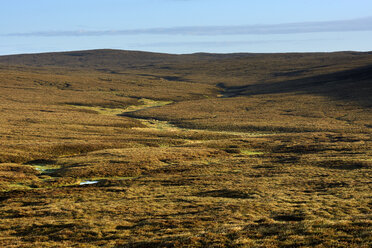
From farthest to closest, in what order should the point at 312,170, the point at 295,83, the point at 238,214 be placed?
the point at 295,83
the point at 312,170
the point at 238,214

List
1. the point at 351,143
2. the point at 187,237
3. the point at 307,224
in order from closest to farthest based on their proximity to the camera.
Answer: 1. the point at 187,237
2. the point at 307,224
3. the point at 351,143

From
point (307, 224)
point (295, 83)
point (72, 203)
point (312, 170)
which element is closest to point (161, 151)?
point (312, 170)

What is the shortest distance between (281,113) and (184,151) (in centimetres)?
5317

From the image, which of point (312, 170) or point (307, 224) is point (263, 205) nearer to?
point (307, 224)

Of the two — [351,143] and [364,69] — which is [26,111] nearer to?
[351,143]

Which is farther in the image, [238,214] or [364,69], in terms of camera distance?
[364,69]

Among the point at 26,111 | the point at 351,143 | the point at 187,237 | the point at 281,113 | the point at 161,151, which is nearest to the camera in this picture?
the point at 187,237

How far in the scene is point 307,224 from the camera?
21844 millimetres

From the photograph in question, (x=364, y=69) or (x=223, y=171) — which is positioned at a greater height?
(x=364, y=69)

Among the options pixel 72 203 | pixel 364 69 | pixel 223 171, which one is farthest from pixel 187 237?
pixel 364 69

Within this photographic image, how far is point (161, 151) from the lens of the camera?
178 feet

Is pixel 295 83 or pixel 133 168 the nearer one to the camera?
pixel 133 168

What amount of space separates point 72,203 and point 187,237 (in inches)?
514

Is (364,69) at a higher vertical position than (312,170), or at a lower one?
higher
